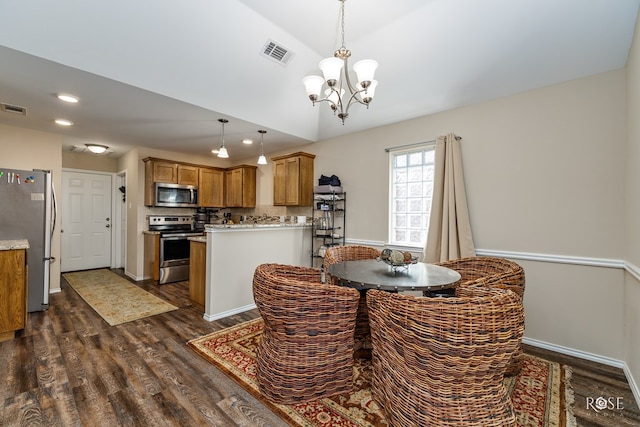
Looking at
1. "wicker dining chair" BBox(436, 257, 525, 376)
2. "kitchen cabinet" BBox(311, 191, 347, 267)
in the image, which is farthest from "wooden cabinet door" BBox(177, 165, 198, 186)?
"wicker dining chair" BBox(436, 257, 525, 376)

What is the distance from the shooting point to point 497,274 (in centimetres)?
216

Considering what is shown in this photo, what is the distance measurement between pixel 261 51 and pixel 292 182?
6.82 ft

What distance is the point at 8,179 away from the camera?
10.8ft

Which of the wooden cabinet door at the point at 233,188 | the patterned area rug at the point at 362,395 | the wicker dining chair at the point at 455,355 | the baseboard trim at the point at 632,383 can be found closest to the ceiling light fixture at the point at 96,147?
the wooden cabinet door at the point at 233,188

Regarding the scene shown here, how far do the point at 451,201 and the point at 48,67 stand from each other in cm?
399

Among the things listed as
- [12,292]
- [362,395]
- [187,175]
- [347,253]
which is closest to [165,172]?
[187,175]

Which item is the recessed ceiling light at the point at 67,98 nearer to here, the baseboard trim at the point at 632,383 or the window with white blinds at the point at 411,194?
the window with white blinds at the point at 411,194

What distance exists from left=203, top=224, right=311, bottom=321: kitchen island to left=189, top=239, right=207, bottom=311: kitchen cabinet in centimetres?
31

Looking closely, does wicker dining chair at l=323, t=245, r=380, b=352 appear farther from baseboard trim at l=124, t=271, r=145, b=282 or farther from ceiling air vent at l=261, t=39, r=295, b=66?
baseboard trim at l=124, t=271, r=145, b=282

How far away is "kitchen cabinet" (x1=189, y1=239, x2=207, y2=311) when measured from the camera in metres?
3.71

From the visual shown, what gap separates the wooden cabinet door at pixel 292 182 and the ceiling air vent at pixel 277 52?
5.40 feet

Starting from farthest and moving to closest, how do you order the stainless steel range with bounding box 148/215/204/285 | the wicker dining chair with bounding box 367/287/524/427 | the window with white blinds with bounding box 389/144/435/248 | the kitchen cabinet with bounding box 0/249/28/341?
the stainless steel range with bounding box 148/215/204/285 < the window with white blinds with bounding box 389/144/435/248 < the kitchen cabinet with bounding box 0/249/28/341 < the wicker dining chair with bounding box 367/287/524/427

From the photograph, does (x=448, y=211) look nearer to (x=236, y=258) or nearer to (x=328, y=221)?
(x=328, y=221)

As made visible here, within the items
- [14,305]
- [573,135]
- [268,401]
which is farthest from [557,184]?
[14,305]
